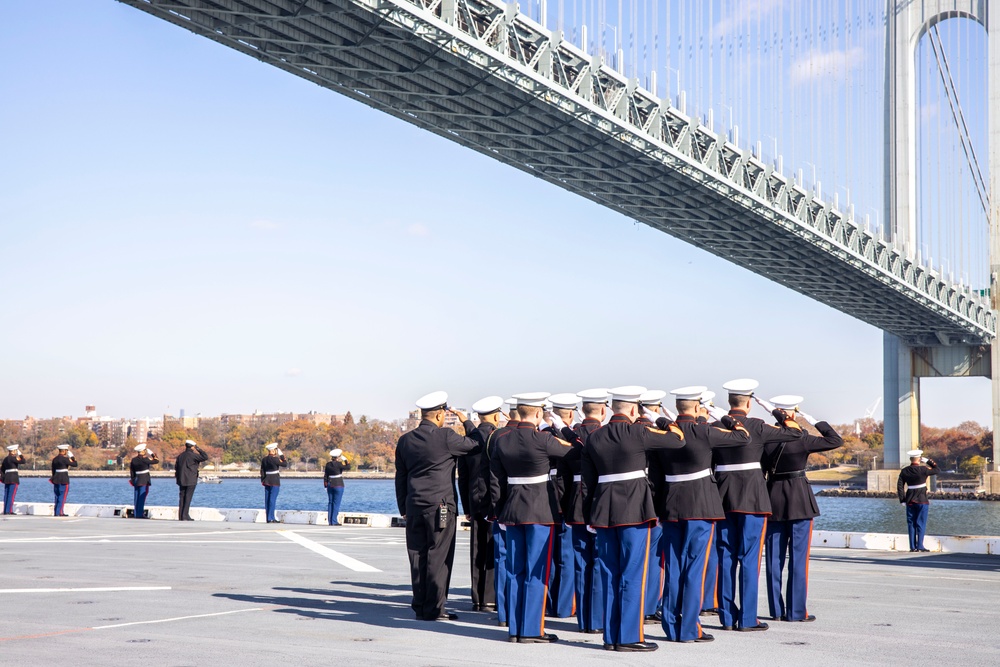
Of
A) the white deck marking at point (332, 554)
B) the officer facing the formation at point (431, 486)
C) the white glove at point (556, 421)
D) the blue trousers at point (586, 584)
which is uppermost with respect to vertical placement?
the white glove at point (556, 421)

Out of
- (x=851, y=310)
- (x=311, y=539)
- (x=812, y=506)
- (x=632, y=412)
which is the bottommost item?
(x=311, y=539)

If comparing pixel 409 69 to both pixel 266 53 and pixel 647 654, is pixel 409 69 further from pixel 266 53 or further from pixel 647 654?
pixel 647 654

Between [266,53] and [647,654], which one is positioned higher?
[266,53]

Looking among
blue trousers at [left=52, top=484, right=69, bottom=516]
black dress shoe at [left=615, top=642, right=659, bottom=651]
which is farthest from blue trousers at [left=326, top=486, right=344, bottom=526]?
black dress shoe at [left=615, top=642, right=659, bottom=651]

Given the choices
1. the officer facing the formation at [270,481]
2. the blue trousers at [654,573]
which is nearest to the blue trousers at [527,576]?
the blue trousers at [654,573]

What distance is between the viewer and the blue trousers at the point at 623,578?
257 inches

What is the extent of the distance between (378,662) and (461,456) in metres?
2.51

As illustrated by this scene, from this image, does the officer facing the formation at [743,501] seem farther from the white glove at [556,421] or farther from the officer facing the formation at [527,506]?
the officer facing the formation at [527,506]

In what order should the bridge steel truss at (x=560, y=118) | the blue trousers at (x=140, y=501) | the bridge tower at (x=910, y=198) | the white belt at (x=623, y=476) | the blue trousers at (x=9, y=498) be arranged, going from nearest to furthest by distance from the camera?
the white belt at (x=623, y=476) < the blue trousers at (x=140, y=501) < the blue trousers at (x=9, y=498) < the bridge steel truss at (x=560, y=118) < the bridge tower at (x=910, y=198)

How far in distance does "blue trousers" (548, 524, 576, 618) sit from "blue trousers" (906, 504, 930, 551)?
8.12 m

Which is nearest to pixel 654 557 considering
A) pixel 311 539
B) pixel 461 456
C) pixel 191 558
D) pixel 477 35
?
pixel 461 456

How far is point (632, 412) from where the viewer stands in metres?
6.86

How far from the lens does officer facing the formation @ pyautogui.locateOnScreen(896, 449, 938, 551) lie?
14.6m

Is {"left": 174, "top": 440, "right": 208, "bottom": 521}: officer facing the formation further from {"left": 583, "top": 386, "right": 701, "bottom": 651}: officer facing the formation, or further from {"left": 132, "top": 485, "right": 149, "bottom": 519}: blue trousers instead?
{"left": 583, "top": 386, "right": 701, "bottom": 651}: officer facing the formation
